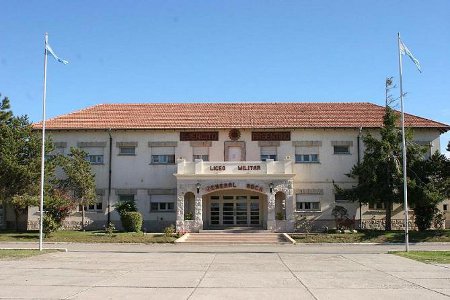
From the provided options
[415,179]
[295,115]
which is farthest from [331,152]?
[415,179]

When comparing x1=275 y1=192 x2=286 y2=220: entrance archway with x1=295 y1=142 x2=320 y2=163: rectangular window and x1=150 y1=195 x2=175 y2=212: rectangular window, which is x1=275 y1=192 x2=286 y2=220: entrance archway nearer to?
x1=295 y1=142 x2=320 y2=163: rectangular window

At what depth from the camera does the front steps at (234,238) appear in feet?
98.0

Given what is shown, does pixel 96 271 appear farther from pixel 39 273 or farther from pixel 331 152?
pixel 331 152

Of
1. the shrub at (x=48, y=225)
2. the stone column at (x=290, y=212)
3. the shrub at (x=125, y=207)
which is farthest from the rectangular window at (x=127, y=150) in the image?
the stone column at (x=290, y=212)

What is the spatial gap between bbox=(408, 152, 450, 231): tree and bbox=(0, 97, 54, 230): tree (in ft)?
78.5

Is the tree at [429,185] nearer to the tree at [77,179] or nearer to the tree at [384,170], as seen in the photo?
the tree at [384,170]

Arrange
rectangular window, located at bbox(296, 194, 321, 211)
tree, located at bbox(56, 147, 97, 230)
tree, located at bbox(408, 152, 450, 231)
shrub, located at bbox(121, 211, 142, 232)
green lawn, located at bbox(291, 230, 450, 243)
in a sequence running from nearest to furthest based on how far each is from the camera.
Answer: green lawn, located at bbox(291, 230, 450, 243) < tree, located at bbox(408, 152, 450, 231) < shrub, located at bbox(121, 211, 142, 232) < tree, located at bbox(56, 147, 97, 230) < rectangular window, located at bbox(296, 194, 321, 211)

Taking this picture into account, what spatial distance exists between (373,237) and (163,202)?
15.2 metres

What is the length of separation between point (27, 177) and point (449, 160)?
89.1 ft

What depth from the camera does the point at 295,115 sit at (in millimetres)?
38781

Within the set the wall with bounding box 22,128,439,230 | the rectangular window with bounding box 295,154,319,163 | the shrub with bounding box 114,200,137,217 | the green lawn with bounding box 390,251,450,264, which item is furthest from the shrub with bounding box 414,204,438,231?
the shrub with bounding box 114,200,137,217

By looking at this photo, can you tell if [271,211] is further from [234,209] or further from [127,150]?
[127,150]

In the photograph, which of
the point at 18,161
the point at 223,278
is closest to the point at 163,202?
the point at 18,161

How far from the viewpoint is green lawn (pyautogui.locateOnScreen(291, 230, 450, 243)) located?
29.4 metres
